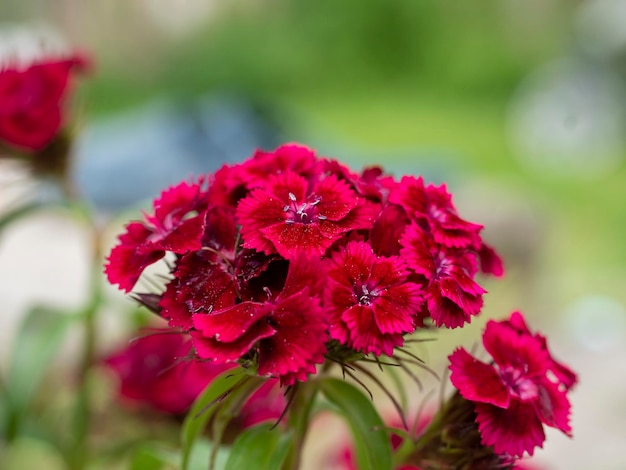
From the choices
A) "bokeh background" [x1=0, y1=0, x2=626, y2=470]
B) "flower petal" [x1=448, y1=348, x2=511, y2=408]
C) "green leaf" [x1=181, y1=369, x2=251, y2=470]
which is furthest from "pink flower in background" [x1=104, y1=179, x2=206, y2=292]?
"bokeh background" [x1=0, y1=0, x2=626, y2=470]

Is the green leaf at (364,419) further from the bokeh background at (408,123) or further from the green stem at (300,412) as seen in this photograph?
the bokeh background at (408,123)

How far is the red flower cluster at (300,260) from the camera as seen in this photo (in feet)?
1.68

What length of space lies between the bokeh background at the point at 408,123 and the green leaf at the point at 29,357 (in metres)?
0.11

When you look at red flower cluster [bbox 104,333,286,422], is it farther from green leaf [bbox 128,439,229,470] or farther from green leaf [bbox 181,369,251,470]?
green leaf [bbox 181,369,251,470]

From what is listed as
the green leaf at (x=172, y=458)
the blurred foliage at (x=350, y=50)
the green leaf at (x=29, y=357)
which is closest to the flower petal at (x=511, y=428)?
the green leaf at (x=172, y=458)

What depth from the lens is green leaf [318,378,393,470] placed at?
0.64m

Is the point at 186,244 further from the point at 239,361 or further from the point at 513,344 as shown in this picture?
the point at 513,344

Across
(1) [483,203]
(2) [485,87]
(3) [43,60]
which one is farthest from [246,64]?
(3) [43,60]

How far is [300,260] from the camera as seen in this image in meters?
0.52

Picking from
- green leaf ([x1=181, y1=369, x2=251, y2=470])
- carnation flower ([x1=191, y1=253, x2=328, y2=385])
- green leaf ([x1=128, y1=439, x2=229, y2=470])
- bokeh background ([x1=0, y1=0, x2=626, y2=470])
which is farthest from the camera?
bokeh background ([x1=0, y1=0, x2=626, y2=470])

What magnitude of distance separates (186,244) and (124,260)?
0.07 metres

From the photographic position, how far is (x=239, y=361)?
56cm

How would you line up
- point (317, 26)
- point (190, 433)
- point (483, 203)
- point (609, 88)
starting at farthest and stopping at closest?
1. point (317, 26)
2. point (609, 88)
3. point (483, 203)
4. point (190, 433)

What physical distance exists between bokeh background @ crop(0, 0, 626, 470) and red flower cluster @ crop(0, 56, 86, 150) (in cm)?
10
